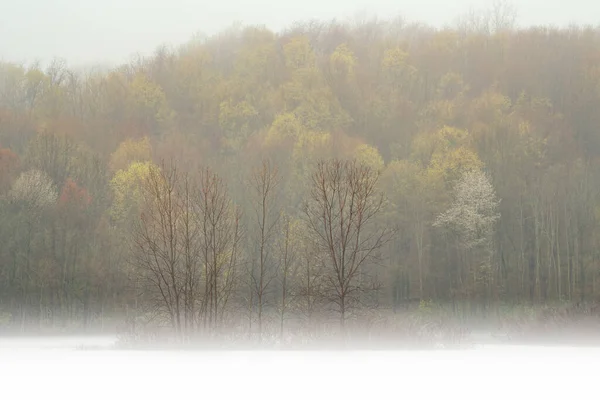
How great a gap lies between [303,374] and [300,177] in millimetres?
Answer: 47924

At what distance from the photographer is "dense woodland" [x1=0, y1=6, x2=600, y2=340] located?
137 ft

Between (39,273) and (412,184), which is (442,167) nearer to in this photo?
(412,184)

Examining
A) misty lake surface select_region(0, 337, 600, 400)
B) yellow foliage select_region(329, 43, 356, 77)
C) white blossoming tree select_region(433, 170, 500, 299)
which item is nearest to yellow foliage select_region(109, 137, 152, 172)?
white blossoming tree select_region(433, 170, 500, 299)

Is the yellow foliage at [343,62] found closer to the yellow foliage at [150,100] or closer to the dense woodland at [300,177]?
the dense woodland at [300,177]

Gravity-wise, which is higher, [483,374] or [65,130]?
[65,130]

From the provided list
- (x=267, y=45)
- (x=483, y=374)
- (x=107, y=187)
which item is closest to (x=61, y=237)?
(x=107, y=187)

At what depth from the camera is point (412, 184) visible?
69438 mm

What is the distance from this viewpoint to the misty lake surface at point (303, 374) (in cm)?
1998

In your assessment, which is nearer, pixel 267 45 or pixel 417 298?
pixel 417 298

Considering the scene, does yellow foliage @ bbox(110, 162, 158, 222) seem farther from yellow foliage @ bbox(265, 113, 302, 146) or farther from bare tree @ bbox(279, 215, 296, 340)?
yellow foliage @ bbox(265, 113, 302, 146)

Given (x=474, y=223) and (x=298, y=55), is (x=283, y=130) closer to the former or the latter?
(x=474, y=223)

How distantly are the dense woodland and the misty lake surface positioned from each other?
15.0 ft

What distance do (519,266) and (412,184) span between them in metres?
10.2

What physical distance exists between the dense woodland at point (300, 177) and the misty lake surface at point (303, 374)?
4567 millimetres
